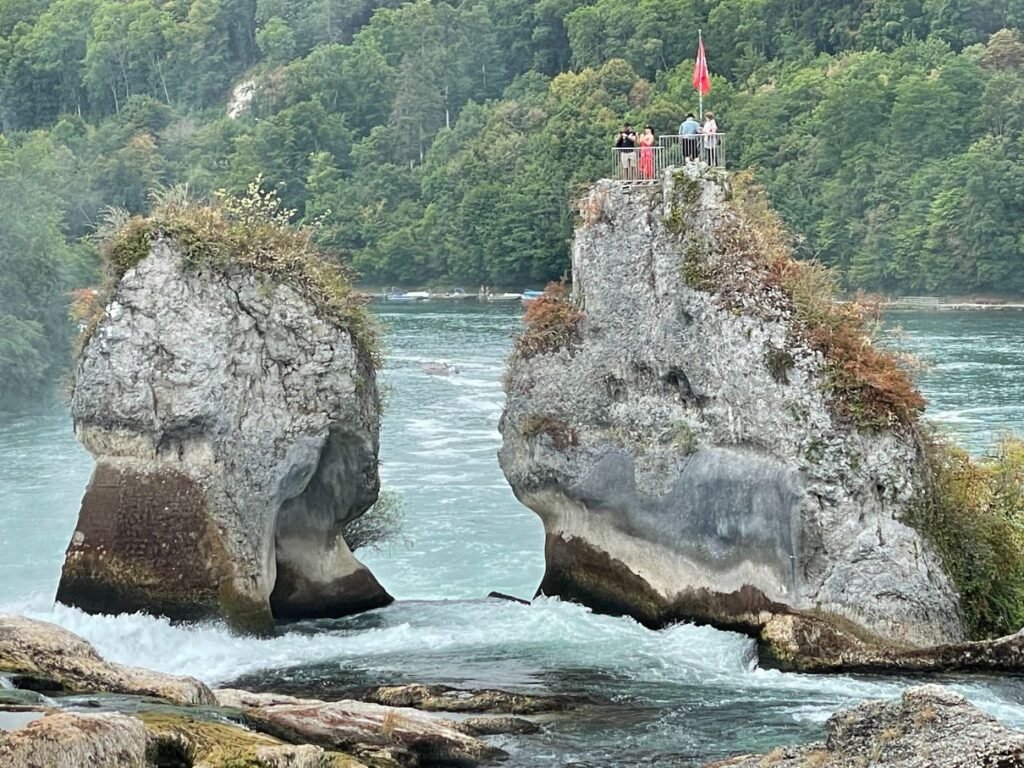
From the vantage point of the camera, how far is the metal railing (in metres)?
30.8

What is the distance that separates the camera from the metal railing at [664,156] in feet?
101

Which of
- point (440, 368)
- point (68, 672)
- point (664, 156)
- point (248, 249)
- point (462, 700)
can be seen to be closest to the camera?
point (68, 672)

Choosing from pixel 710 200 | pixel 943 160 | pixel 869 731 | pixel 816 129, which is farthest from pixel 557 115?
pixel 869 731

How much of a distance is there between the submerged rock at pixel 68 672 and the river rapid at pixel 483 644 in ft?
12.3

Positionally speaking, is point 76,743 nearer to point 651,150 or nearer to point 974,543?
point 974,543

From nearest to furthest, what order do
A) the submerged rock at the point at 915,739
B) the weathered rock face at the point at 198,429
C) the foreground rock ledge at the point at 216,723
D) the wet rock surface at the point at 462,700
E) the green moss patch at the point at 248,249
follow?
1. the submerged rock at the point at 915,739
2. the foreground rock ledge at the point at 216,723
3. the wet rock surface at the point at 462,700
4. the weathered rock face at the point at 198,429
5. the green moss patch at the point at 248,249

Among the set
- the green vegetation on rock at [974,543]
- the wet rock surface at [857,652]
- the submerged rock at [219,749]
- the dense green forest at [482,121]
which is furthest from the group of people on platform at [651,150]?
the dense green forest at [482,121]

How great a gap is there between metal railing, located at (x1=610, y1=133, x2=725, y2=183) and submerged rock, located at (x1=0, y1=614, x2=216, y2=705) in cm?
1339

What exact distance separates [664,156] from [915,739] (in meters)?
16.6

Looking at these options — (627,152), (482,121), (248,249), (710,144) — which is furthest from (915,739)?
(482,121)

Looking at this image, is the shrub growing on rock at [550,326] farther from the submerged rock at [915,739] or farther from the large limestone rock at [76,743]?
the large limestone rock at [76,743]

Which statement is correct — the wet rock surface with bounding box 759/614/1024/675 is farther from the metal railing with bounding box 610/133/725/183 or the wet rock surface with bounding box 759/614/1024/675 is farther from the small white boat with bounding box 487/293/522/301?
the small white boat with bounding box 487/293/522/301

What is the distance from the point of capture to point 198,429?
93.0 ft

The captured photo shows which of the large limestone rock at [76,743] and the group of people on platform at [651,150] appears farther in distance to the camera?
the group of people on platform at [651,150]
